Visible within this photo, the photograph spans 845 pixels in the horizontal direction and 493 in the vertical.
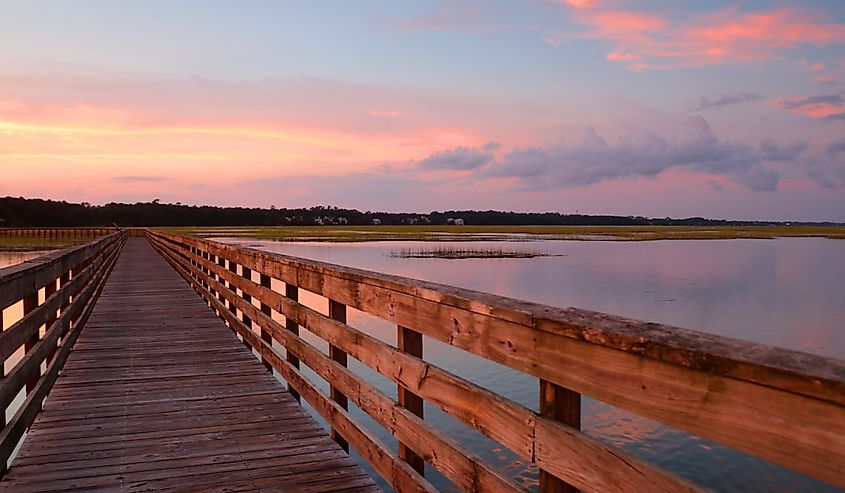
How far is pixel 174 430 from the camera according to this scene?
5.09 m

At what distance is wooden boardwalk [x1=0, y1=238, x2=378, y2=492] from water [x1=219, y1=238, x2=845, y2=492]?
2.74 metres

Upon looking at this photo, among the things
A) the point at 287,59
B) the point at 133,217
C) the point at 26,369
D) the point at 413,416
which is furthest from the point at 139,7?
the point at 133,217

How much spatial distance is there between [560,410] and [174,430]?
383cm

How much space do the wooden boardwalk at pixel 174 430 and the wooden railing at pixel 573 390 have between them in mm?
500

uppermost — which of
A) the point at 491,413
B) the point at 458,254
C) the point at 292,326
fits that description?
the point at 491,413

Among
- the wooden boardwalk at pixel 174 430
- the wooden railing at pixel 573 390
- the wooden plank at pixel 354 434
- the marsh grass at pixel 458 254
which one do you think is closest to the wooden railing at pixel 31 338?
the wooden boardwalk at pixel 174 430

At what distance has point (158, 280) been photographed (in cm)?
1834

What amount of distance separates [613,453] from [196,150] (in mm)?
42915

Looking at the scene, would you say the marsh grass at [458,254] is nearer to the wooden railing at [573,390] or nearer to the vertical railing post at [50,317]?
the vertical railing post at [50,317]

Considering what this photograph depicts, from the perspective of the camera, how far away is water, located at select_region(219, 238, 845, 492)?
855 centimetres

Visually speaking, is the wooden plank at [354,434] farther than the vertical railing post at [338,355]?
No

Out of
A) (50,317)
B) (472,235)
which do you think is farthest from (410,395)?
(472,235)

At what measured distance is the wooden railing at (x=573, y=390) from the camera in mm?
1460

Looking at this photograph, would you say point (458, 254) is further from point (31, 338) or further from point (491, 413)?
point (491, 413)
